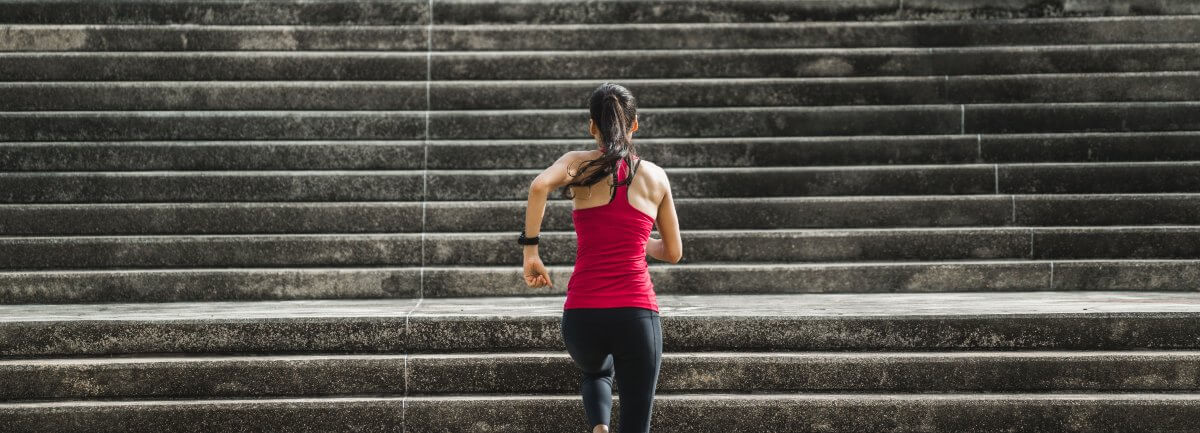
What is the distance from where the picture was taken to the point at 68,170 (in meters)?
6.16

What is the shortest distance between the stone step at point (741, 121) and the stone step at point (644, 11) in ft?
4.08

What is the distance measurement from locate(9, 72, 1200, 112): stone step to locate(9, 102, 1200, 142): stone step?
0.50 feet

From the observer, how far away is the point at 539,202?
3.04 meters

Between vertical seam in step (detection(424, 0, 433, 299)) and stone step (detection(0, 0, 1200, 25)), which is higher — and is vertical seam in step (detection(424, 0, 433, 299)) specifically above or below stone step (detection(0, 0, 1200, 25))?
below

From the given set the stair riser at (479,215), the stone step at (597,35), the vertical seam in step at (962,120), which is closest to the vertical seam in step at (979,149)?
the vertical seam in step at (962,120)

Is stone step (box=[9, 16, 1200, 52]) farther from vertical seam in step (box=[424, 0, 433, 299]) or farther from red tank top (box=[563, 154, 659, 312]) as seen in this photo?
red tank top (box=[563, 154, 659, 312])

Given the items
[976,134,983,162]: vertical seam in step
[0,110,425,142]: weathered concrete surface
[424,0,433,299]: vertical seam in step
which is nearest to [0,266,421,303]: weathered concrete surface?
[424,0,433,299]: vertical seam in step

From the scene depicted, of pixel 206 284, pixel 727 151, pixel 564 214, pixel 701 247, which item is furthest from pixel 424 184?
pixel 727 151

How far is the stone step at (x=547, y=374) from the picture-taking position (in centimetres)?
432

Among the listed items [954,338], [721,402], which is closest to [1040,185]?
[954,338]

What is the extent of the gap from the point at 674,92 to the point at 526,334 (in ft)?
10.1

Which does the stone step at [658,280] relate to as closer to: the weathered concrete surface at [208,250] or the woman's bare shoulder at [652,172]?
the weathered concrete surface at [208,250]

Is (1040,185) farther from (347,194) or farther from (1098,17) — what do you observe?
(347,194)

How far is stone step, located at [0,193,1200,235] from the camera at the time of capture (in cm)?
578
